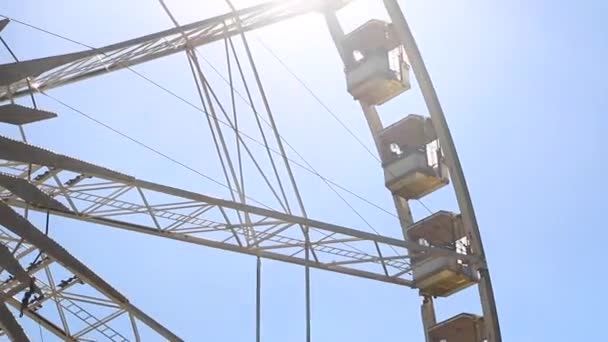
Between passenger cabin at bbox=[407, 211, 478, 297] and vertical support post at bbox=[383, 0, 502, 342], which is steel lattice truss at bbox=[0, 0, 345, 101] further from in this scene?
passenger cabin at bbox=[407, 211, 478, 297]

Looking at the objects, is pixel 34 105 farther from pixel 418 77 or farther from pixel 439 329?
pixel 439 329

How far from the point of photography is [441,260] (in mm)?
21016

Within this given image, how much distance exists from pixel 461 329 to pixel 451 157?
347 centimetres

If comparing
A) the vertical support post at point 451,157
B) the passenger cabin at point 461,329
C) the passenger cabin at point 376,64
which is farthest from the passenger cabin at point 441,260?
the passenger cabin at point 376,64

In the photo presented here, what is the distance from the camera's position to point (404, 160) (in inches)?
887

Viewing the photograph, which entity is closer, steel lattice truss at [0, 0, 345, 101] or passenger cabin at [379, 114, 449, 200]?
steel lattice truss at [0, 0, 345, 101]

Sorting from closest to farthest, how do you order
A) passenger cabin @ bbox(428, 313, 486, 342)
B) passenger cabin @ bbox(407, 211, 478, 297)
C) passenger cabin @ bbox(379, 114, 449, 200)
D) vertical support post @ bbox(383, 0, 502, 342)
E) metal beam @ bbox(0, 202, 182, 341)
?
1. metal beam @ bbox(0, 202, 182, 341)
2. vertical support post @ bbox(383, 0, 502, 342)
3. passenger cabin @ bbox(407, 211, 478, 297)
4. passenger cabin @ bbox(428, 313, 486, 342)
5. passenger cabin @ bbox(379, 114, 449, 200)

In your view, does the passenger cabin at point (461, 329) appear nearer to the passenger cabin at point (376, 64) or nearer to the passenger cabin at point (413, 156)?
the passenger cabin at point (413, 156)

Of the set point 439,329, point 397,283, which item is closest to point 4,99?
point 397,283

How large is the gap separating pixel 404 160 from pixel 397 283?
269 centimetres

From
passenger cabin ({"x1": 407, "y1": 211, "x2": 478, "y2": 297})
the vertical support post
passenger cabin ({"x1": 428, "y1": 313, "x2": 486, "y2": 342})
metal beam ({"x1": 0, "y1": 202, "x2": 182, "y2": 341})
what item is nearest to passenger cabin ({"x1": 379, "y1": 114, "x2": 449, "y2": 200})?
passenger cabin ({"x1": 407, "y1": 211, "x2": 478, "y2": 297})

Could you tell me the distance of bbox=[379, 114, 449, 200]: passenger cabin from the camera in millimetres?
22234

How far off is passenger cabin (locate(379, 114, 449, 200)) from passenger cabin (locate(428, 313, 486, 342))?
2.69 metres

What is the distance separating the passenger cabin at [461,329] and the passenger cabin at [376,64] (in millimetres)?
4528
